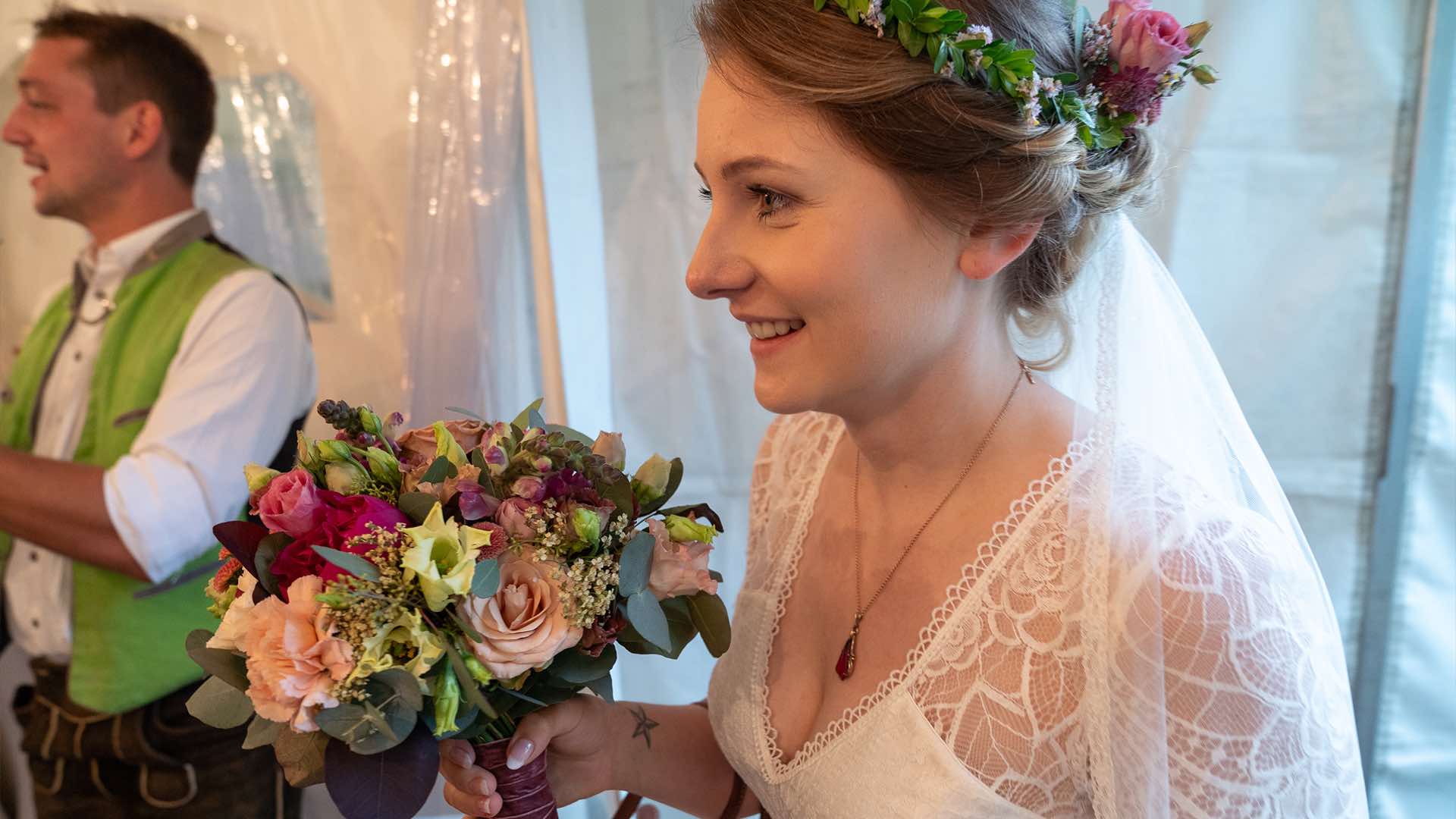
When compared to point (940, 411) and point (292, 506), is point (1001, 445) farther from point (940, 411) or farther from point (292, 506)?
point (292, 506)

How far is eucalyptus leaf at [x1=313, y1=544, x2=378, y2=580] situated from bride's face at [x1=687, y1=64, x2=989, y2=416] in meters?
0.48

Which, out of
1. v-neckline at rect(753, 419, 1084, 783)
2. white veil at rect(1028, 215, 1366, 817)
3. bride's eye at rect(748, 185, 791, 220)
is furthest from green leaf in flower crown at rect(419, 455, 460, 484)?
white veil at rect(1028, 215, 1366, 817)

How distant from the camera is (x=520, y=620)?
0.92 meters

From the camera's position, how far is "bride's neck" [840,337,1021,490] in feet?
4.02

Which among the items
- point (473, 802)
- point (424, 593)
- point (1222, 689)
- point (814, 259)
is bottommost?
point (473, 802)

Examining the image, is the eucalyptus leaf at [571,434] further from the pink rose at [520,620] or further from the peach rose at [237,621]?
the peach rose at [237,621]

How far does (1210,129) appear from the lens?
6.65 feet

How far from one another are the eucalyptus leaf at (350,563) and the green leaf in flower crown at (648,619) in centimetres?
26

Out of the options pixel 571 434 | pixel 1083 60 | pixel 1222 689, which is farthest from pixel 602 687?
pixel 1083 60

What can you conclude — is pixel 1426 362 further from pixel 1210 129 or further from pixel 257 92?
pixel 257 92

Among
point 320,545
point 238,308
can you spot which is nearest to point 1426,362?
point 320,545

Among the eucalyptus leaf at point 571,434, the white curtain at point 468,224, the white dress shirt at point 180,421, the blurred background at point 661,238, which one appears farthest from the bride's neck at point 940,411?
the white dress shirt at point 180,421

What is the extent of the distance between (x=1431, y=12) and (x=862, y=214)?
1574mm

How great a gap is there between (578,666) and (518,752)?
14 cm
